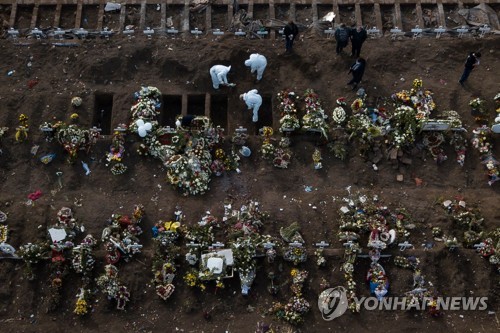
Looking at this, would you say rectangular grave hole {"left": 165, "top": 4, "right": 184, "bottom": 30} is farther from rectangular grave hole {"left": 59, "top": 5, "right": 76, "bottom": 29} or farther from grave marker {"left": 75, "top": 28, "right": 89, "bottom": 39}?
rectangular grave hole {"left": 59, "top": 5, "right": 76, "bottom": 29}

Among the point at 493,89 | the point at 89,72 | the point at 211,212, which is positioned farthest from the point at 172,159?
the point at 493,89

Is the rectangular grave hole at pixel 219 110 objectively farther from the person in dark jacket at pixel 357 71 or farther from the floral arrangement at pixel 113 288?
the floral arrangement at pixel 113 288

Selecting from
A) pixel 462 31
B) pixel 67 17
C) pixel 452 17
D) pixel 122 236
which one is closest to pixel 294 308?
pixel 122 236

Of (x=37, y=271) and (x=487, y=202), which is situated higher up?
(x=487, y=202)

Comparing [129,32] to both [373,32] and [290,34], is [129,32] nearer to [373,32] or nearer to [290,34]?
[290,34]

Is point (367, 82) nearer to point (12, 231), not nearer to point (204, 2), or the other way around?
point (204, 2)

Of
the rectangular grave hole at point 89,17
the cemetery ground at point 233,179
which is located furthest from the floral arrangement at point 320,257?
the rectangular grave hole at point 89,17

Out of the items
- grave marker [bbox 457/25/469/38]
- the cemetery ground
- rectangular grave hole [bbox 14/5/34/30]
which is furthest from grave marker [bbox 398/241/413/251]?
rectangular grave hole [bbox 14/5/34/30]
